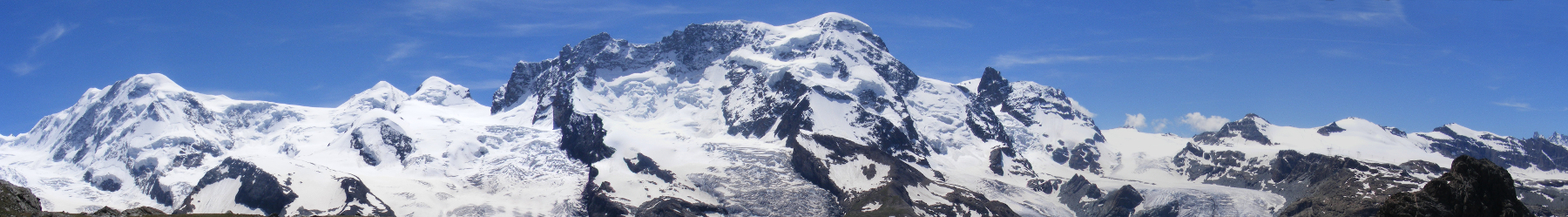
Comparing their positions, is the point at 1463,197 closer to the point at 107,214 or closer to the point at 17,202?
the point at 107,214

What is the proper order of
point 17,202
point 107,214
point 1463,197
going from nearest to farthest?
1. point 1463,197
2. point 17,202
3. point 107,214

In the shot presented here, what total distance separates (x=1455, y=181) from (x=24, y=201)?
364ft

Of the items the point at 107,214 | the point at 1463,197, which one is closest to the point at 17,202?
the point at 107,214

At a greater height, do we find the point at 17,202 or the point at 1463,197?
the point at 1463,197

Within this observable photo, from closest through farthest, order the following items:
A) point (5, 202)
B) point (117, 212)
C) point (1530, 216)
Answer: point (1530, 216) → point (5, 202) → point (117, 212)

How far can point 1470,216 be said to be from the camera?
77.7m

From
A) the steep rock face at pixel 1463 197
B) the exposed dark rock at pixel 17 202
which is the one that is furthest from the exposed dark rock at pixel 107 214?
the steep rock face at pixel 1463 197

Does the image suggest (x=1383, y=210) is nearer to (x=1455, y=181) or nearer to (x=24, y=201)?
(x=1455, y=181)

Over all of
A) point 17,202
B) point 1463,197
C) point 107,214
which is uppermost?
point 1463,197

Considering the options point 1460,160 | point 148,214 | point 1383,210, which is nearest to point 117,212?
point 148,214

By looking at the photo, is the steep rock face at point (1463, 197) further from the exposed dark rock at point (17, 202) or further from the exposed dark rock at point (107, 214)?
the exposed dark rock at point (17, 202)

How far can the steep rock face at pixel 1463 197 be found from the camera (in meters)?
74.9

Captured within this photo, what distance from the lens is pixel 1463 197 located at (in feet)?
254

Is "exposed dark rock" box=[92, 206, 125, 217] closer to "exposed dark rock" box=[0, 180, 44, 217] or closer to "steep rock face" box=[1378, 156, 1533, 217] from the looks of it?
"exposed dark rock" box=[0, 180, 44, 217]
